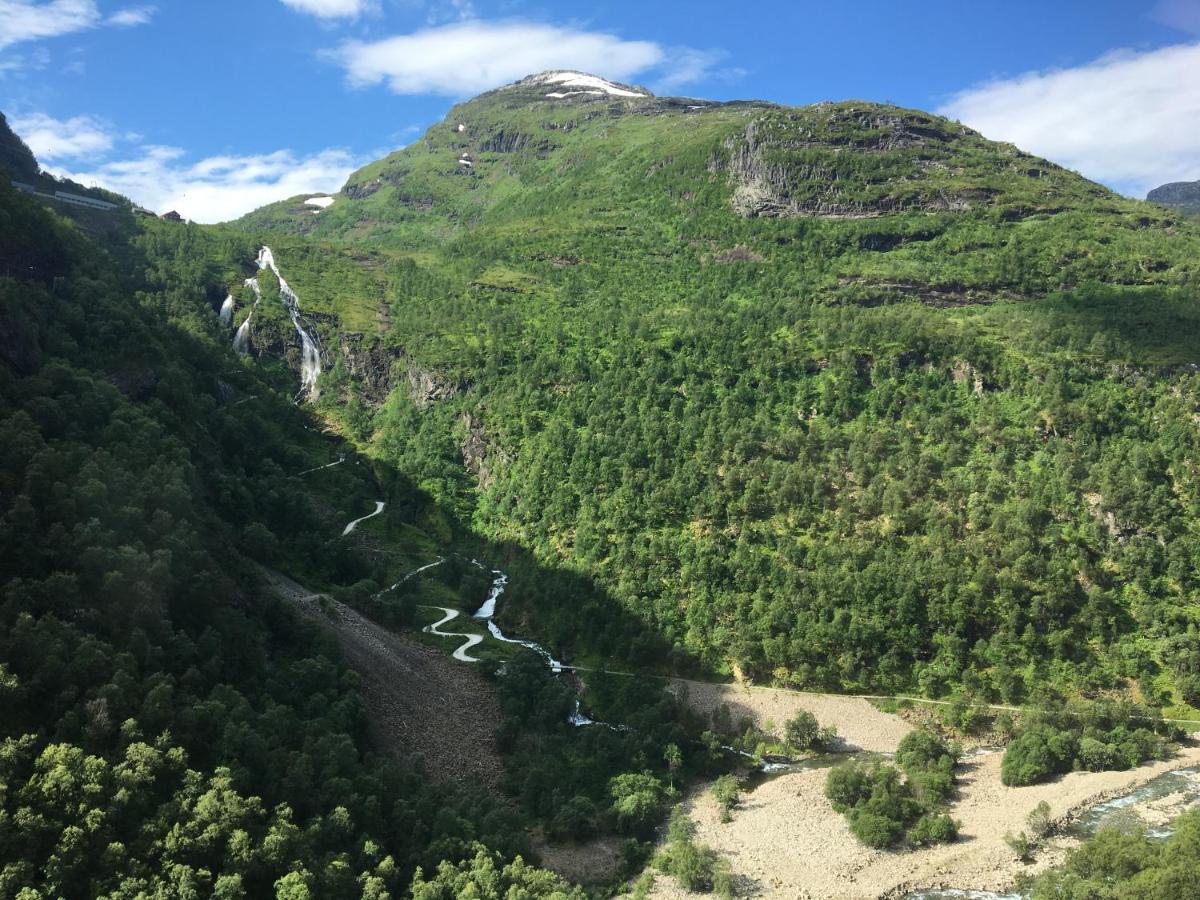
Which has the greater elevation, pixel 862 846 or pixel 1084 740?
pixel 1084 740

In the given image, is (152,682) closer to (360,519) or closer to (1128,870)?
(1128,870)

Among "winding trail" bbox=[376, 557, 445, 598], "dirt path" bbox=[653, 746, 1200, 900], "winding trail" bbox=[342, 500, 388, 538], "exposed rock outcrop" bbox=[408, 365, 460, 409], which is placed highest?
"exposed rock outcrop" bbox=[408, 365, 460, 409]

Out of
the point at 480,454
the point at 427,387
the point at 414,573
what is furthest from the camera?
the point at 427,387

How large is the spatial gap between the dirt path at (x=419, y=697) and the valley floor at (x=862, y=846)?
23021 mm

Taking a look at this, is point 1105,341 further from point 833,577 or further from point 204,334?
point 204,334

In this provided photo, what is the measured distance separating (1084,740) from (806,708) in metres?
26.8

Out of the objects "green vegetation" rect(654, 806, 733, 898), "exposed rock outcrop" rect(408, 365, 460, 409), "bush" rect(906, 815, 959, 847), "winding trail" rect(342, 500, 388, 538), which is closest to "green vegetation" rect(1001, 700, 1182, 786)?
"bush" rect(906, 815, 959, 847)

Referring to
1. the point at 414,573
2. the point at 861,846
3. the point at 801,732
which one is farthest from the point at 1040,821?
the point at 414,573

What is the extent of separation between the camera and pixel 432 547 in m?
140

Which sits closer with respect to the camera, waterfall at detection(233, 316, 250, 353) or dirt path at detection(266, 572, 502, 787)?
dirt path at detection(266, 572, 502, 787)

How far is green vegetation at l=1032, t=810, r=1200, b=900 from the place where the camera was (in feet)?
173

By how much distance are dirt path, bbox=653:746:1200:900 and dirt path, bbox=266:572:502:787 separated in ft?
76.1

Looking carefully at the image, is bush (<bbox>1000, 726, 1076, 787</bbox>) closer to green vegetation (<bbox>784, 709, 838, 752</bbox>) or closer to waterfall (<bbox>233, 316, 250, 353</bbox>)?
green vegetation (<bbox>784, 709, 838, 752</bbox>)

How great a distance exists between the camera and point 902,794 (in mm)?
73688
